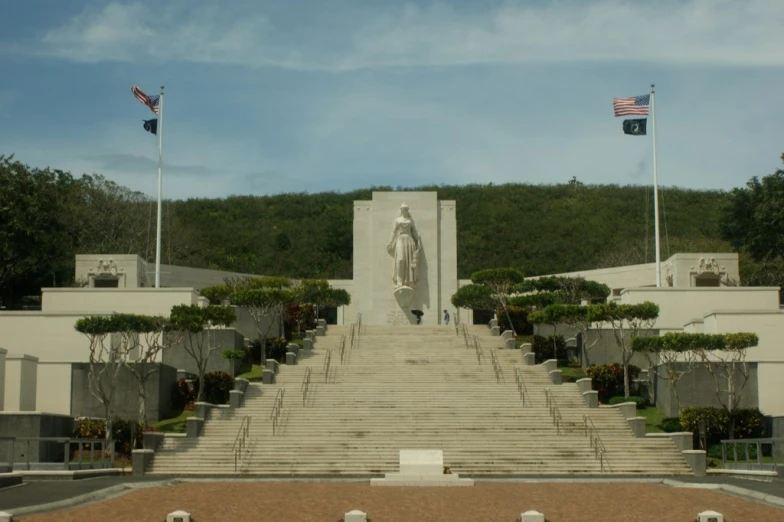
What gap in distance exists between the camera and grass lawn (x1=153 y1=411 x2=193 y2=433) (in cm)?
3338

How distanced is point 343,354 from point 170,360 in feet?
22.6

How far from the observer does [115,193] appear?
6825cm

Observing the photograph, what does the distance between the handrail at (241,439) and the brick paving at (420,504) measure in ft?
16.6

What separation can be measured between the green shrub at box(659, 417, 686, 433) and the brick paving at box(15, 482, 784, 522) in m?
8.99

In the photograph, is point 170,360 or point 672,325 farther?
point 672,325

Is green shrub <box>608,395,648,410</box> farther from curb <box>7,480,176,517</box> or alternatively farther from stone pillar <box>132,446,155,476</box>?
curb <box>7,480,176,517</box>

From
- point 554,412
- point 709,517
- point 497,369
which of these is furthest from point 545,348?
point 709,517

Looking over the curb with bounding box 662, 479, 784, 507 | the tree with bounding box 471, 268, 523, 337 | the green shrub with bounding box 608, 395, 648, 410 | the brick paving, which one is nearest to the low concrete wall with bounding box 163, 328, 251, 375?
the tree with bounding box 471, 268, 523, 337

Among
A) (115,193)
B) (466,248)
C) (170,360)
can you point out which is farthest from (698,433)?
(466,248)

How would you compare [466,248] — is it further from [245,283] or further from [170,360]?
[170,360]

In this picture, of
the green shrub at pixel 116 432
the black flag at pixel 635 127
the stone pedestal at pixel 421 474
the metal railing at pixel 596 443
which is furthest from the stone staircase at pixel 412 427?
the black flag at pixel 635 127

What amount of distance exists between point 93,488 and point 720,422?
62.8 feet

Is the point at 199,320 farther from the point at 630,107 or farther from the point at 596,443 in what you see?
the point at 630,107

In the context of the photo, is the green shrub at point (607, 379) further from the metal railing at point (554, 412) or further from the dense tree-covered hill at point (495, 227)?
the dense tree-covered hill at point (495, 227)
